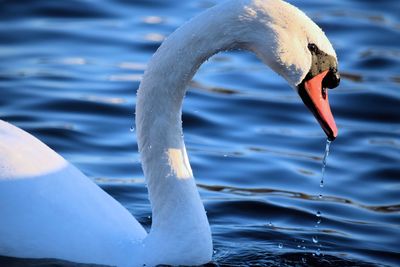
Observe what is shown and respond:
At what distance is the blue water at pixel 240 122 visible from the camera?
7.83m

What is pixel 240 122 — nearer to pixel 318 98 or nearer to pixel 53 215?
pixel 318 98

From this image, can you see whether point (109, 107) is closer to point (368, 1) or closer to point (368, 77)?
point (368, 77)

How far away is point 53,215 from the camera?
6160mm

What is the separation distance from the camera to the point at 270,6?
19.4ft

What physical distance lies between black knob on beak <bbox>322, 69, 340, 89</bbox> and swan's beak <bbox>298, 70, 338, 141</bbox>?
0.07 feet

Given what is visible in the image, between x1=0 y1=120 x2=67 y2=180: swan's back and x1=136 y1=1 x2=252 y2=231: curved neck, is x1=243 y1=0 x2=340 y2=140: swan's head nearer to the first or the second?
x1=136 y1=1 x2=252 y2=231: curved neck

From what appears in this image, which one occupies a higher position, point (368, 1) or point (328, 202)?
point (368, 1)

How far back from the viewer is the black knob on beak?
6.13 m

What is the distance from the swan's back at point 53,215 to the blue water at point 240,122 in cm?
17

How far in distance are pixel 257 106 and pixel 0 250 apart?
4767mm

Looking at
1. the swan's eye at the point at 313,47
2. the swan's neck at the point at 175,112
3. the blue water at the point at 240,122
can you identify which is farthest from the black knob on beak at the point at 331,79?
the blue water at the point at 240,122

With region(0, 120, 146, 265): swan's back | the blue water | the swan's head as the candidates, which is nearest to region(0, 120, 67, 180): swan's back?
region(0, 120, 146, 265): swan's back

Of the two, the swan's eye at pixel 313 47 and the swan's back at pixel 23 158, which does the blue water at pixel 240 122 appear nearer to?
the swan's back at pixel 23 158

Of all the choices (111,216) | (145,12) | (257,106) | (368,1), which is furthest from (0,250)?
(368,1)
